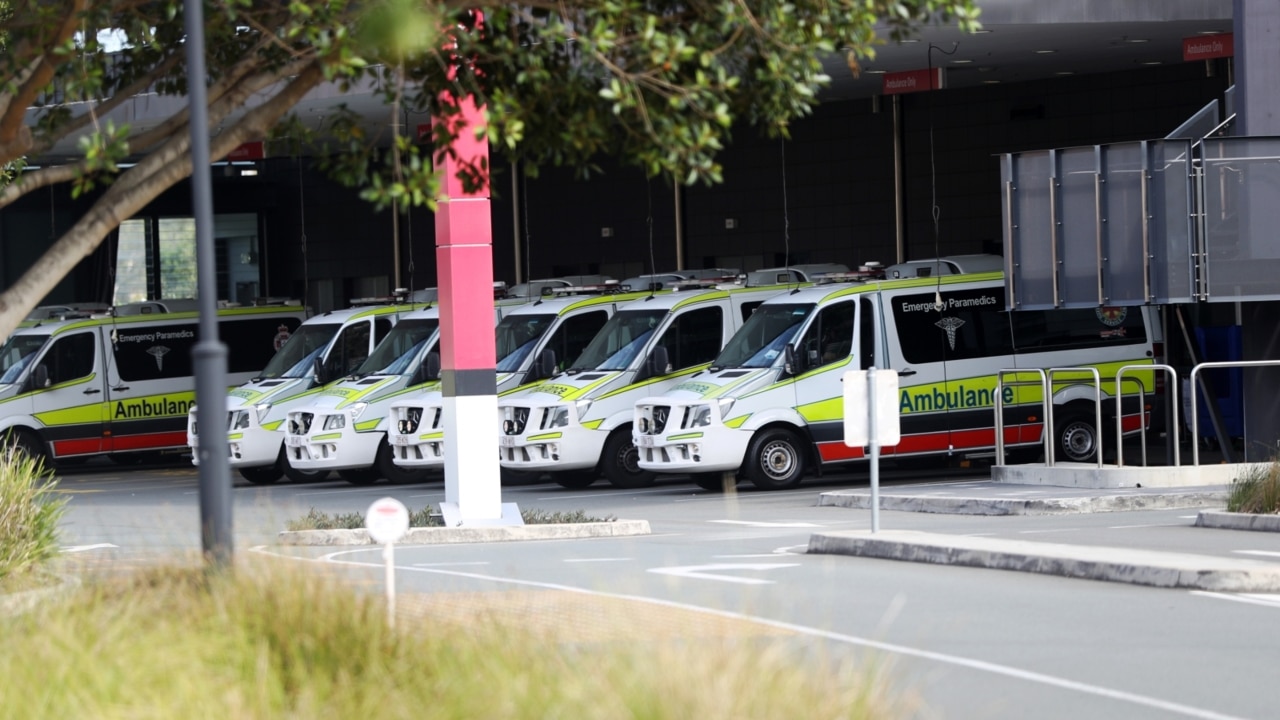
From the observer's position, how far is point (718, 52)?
35.9ft

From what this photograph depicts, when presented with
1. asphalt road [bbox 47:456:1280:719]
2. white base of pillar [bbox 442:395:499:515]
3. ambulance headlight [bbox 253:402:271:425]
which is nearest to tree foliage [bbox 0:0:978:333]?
asphalt road [bbox 47:456:1280:719]

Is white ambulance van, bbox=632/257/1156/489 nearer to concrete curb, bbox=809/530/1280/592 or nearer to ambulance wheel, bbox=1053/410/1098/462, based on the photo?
ambulance wheel, bbox=1053/410/1098/462

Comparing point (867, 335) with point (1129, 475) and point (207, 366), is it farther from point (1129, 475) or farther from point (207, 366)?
point (207, 366)

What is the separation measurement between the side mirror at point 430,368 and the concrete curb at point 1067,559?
430 inches

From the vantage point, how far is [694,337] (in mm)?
24359

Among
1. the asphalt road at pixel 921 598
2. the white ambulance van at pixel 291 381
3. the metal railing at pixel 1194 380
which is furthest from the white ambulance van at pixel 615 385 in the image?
the metal railing at pixel 1194 380

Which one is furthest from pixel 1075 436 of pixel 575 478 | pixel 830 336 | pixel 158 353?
pixel 158 353

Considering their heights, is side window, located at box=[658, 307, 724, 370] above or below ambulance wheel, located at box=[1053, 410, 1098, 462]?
above

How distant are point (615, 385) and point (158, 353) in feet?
34.8

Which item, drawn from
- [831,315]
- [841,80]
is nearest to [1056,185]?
[831,315]

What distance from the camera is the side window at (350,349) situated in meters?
27.4

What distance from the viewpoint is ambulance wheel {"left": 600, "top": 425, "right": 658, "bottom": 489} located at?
942 inches

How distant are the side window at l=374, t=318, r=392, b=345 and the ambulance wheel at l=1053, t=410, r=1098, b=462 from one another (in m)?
9.82

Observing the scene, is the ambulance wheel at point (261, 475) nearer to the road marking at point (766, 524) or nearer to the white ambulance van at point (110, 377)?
the white ambulance van at point (110, 377)
